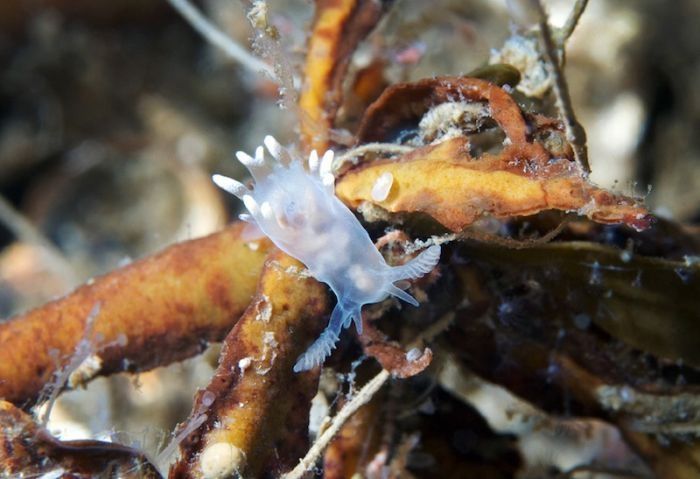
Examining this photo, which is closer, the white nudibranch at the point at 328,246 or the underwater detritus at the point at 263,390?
the underwater detritus at the point at 263,390

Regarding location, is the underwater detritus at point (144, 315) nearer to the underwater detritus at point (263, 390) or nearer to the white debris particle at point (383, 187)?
the underwater detritus at point (263, 390)

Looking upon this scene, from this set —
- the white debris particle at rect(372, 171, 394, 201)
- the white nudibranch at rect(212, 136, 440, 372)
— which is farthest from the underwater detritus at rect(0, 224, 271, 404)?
the white debris particle at rect(372, 171, 394, 201)

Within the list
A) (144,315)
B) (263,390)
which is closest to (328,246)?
(263,390)

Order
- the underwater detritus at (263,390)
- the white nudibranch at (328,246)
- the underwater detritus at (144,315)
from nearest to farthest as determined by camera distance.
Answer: the underwater detritus at (263,390), the white nudibranch at (328,246), the underwater detritus at (144,315)

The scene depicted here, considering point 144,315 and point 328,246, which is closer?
point 328,246

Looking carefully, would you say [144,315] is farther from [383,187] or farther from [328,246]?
[383,187]

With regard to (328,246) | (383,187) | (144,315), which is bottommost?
(144,315)

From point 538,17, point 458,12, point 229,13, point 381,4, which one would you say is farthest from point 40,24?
point 538,17

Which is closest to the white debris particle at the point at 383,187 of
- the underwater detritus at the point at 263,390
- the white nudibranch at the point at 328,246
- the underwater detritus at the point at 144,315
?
the white nudibranch at the point at 328,246
